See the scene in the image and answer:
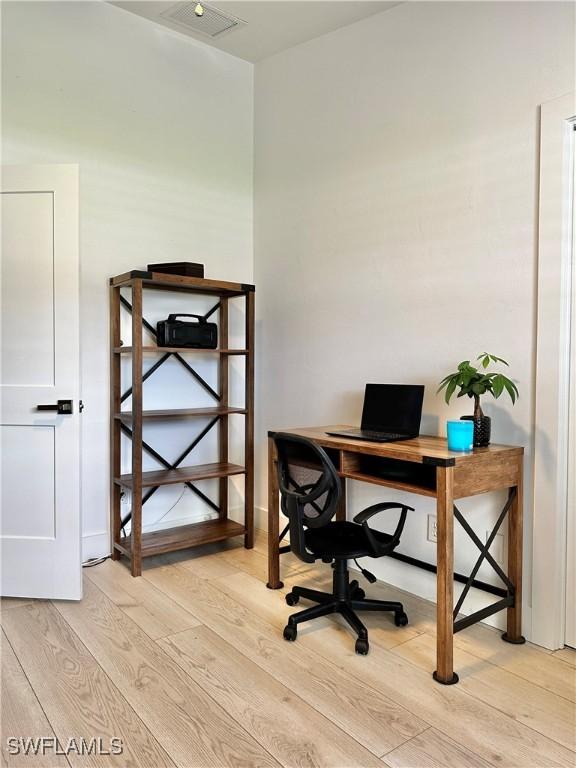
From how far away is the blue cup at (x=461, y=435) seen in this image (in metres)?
2.12

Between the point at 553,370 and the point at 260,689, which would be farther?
the point at 553,370

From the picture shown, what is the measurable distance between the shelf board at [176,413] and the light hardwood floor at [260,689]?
3.03ft

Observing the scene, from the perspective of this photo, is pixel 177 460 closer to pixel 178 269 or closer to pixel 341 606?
pixel 178 269

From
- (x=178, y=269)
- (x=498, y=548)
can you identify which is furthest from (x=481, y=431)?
(x=178, y=269)

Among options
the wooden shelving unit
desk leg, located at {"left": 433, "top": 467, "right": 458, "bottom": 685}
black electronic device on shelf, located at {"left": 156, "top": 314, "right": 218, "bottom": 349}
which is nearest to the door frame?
desk leg, located at {"left": 433, "top": 467, "right": 458, "bottom": 685}

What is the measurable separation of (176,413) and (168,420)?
284 mm

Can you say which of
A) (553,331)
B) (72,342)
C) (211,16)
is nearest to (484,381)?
(553,331)

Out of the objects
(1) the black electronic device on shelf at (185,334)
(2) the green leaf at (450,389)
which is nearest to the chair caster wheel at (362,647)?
(2) the green leaf at (450,389)

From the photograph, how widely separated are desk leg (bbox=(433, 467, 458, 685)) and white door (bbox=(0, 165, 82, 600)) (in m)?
1.65

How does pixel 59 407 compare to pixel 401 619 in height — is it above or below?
above

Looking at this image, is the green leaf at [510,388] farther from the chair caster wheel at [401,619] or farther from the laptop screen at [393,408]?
the chair caster wheel at [401,619]

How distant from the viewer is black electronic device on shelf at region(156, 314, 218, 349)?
3111 millimetres

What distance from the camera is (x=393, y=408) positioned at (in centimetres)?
264

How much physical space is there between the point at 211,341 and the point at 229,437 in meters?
0.77
